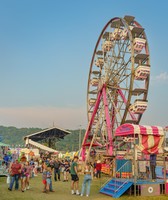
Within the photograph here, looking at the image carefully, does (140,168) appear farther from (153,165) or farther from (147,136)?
(147,136)

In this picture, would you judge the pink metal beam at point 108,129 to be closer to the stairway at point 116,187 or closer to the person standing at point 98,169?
the person standing at point 98,169

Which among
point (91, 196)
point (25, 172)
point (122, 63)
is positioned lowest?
point (91, 196)

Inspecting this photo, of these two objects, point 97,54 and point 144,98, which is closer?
point 144,98

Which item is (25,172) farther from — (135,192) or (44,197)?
(135,192)

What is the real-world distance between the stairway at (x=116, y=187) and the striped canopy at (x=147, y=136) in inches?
64.0

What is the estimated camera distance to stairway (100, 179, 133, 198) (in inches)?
467

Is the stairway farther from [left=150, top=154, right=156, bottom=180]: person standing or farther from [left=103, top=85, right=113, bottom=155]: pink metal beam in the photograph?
[left=103, top=85, right=113, bottom=155]: pink metal beam

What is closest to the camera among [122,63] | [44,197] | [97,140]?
[44,197]

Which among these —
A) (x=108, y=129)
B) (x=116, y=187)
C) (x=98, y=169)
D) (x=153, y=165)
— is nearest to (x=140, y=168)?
(x=153, y=165)

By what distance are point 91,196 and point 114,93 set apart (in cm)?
1706

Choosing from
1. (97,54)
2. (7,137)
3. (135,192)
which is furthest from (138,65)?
(7,137)

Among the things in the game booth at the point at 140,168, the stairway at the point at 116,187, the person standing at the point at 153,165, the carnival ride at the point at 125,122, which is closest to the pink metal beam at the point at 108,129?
the carnival ride at the point at 125,122

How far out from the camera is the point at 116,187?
40.4 ft

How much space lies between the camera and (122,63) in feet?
87.9
